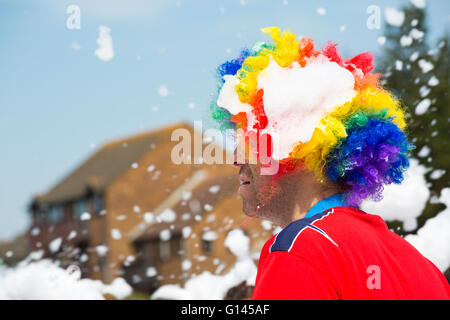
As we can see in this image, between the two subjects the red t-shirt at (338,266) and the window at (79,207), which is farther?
the window at (79,207)

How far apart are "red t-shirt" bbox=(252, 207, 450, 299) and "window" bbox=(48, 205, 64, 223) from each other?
29778 millimetres

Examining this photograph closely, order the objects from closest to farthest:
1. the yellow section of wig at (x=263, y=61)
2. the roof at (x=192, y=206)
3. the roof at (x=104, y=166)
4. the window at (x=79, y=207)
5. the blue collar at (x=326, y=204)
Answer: the blue collar at (x=326, y=204) → the yellow section of wig at (x=263, y=61) → the roof at (x=192, y=206) → the window at (x=79, y=207) → the roof at (x=104, y=166)

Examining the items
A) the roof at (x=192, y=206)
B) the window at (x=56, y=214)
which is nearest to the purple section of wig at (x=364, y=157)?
the roof at (x=192, y=206)

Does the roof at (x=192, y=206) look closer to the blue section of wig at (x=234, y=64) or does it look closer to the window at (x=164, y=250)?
the window at (x=164, y=250)

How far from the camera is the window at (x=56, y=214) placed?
29688mm

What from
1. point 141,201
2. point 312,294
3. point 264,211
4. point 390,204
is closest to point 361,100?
point 264,211

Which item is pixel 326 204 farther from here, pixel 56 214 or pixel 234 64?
pixel 56 214

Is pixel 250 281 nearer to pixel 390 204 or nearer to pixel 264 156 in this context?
pixel 390 204

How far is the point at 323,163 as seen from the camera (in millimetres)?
1694

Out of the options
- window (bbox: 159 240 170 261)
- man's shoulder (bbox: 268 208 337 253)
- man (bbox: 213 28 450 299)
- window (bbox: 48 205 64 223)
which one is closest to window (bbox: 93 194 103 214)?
window (bbox: 48 205 64 223)

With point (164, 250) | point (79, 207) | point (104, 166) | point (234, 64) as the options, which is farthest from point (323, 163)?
point (104, 166)

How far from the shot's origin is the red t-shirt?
1.28 meters

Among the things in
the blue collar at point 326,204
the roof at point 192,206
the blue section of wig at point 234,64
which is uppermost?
the blue section of wig at point 234,64

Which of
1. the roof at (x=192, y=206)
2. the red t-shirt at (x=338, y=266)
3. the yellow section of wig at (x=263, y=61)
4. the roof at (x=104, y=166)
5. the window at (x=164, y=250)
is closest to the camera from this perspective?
the red t-shirt at (x=338, y=266)
